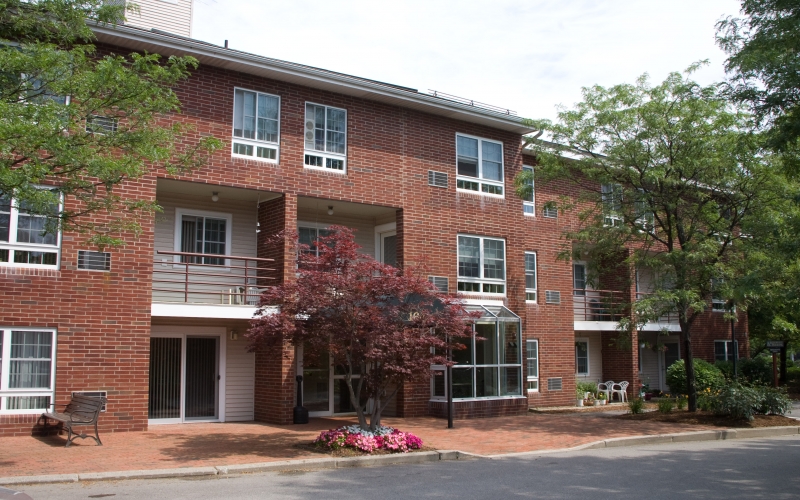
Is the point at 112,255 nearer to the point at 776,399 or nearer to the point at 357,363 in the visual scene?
the point at 357,363

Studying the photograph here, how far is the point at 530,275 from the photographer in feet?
82.3

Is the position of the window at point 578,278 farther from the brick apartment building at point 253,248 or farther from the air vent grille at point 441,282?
the air vent grille at point 441,282

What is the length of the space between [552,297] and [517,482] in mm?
14786

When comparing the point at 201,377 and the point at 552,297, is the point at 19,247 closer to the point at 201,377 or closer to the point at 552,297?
the point at 201,377

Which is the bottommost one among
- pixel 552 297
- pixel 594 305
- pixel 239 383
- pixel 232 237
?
pixel 239 383

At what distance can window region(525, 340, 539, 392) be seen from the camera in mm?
24266

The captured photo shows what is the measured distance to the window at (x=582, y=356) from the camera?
27703 millimetres

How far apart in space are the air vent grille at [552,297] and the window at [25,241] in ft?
50.4

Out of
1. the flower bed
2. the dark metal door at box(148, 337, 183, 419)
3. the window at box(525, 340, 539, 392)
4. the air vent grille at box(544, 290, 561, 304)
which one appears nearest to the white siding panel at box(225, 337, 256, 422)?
the dark metal door at box(148, 337, 183, 419)

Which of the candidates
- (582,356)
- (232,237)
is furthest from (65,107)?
(582,356)

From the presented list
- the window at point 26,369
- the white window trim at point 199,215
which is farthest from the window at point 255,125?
the window at point 26,369

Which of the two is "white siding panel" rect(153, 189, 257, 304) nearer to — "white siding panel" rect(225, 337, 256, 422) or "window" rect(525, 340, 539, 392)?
"white siding panel" rect(225, 337, 256, 422)

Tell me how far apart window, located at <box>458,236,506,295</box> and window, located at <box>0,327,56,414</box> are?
10.4m

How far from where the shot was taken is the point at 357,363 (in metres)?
13.5
